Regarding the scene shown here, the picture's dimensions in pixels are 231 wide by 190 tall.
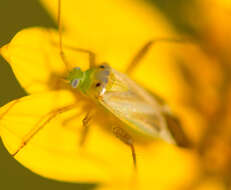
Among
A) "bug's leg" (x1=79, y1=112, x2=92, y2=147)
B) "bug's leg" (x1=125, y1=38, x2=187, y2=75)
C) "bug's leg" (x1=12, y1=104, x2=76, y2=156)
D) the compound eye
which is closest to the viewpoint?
"bug's leg" (x1=12, y1=104, x2=76, y2=156)

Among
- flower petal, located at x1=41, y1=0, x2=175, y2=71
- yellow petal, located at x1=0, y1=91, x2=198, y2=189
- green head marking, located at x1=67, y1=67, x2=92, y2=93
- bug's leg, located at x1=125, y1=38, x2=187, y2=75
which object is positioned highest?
flower petal, located at x1=41, y1=0, x2=175, y2=71

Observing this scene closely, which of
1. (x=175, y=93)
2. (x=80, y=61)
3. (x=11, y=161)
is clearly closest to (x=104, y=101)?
(x=80, y=61)

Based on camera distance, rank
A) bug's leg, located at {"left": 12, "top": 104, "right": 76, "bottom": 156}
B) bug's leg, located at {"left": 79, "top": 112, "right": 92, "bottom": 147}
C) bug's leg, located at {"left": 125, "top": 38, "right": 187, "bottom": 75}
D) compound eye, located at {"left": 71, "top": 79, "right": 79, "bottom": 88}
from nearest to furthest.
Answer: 1. bug's leg, located at {"left": 12, "top": 104, "right": 76, "bottom": 156}
2. bug's leg, located at {"left": 79, "top": 112, "right": 92, "bottom": 147}
3. compound eye, located at {"left": 71, "top": 79, "right": 79, "bottom": 88}
4. bug's leg, located at {"left": 125, "top": 38, "right": 187, "bottom": 75}

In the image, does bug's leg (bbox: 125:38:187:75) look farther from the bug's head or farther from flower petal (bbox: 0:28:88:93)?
flower petal (bbox: 0:28:88:93)

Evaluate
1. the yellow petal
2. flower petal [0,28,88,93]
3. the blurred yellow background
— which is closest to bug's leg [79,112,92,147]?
the yellow petal

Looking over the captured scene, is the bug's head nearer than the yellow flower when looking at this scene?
No

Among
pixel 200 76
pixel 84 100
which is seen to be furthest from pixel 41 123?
pixel 200 76

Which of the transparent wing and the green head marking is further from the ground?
the green head marking

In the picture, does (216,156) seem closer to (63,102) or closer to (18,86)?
(63,102)
